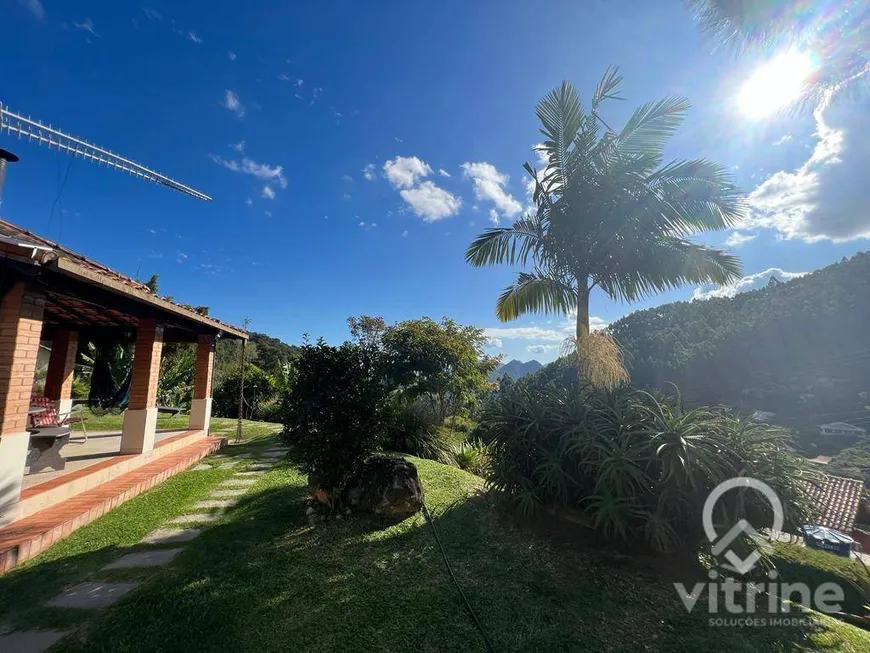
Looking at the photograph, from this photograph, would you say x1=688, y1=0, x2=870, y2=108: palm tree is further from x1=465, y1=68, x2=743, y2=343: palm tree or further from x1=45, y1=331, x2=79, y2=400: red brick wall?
x1=45, y1=331, x2=79, y2=400: red brick wall

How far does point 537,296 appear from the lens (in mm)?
7484

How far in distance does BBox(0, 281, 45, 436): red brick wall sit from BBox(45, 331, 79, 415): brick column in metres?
7.64

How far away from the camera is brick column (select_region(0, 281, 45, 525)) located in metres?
4.35

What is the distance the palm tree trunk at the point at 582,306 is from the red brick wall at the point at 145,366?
28.4ft

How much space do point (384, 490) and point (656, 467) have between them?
11.7 ft

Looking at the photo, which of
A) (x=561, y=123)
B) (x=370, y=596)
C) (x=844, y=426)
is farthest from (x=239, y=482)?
(x=844, y=426)

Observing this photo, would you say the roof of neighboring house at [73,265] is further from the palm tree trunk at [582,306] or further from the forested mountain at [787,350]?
the forested mountain at [787,350]

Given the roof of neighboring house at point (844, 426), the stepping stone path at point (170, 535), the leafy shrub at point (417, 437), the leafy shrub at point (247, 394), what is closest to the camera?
the stepping stone path at point (170, 535)

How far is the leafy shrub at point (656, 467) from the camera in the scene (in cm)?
361

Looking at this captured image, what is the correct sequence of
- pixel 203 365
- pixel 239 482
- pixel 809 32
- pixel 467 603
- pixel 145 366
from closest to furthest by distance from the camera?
1. pixel 467 603
2. pixel 809 32
3. pixel 239 482
4. pixel 145 366
5. pixel 203 365

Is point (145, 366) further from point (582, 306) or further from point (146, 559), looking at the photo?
point (582, 306)

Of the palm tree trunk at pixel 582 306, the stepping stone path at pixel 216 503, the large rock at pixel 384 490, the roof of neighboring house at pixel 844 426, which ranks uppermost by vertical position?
the palm tree trunk at pixel 582 306

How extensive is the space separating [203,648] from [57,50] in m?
10.1

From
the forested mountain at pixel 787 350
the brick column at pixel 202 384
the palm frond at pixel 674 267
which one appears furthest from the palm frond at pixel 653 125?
the forested mountain at pixel 787 350
